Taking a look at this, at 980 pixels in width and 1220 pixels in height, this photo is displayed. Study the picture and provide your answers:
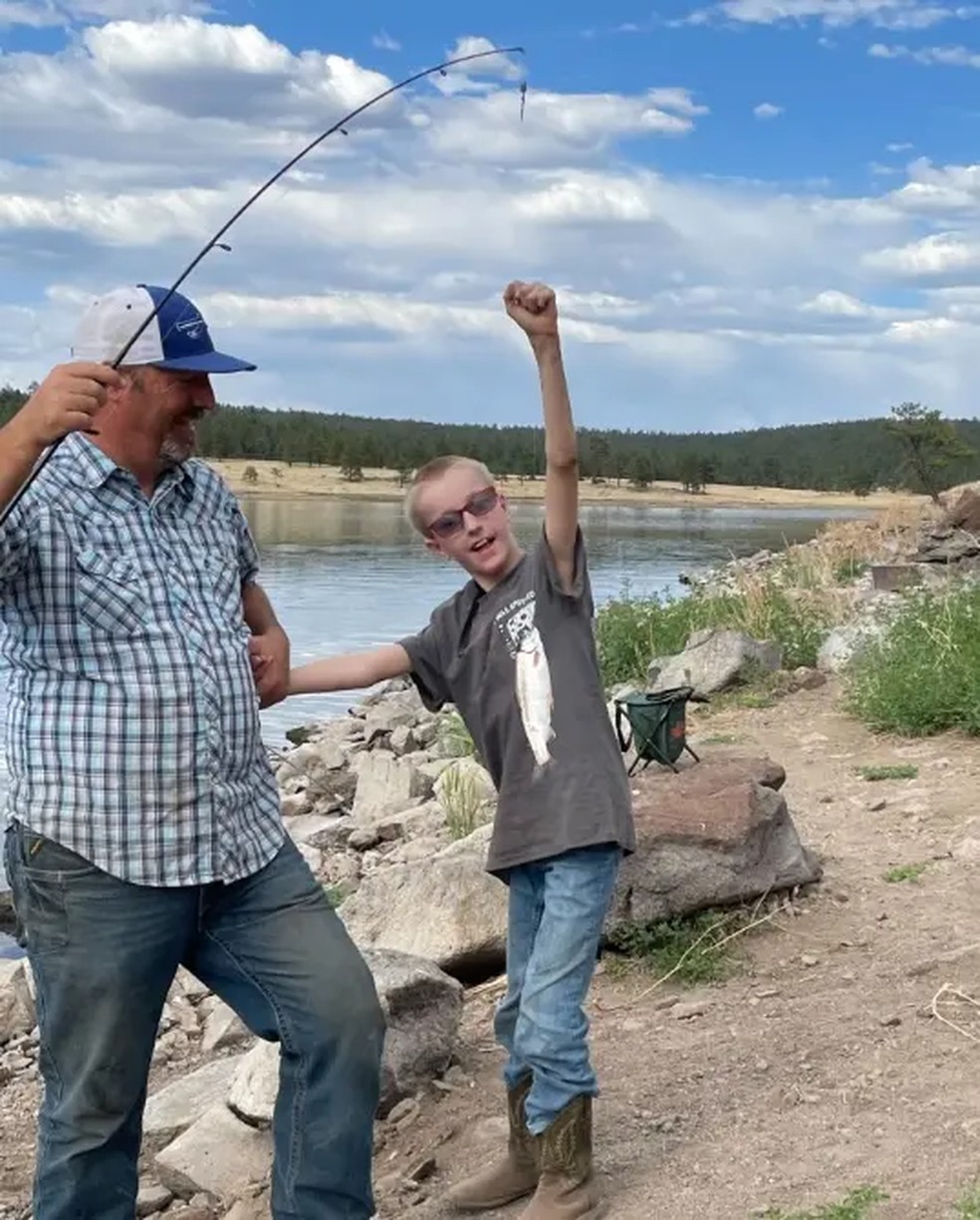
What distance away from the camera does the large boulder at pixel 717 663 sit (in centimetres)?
1138

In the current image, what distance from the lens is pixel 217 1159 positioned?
4.88 metres

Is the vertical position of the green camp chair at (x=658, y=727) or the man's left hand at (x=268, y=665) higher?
the man's left hand at (x=268, y=665)

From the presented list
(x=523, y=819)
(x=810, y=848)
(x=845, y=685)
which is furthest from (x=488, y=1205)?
(x=845, y=685)

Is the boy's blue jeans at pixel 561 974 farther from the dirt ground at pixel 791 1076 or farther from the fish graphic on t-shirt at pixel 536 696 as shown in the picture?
the dirt ground at pixel 791 1076

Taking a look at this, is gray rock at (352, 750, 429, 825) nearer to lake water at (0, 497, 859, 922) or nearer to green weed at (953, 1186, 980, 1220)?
lake water at (0, 497, 859, 922)

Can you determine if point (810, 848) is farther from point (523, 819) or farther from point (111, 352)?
point (111, 352)

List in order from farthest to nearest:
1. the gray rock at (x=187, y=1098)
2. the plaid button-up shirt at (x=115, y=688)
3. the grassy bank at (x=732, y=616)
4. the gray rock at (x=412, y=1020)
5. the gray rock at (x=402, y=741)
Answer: the gray rock at (x=402, y=741)
the grassy bank at (x=732, y=616)
the gray rock at (x=187, y=1098)
the gray rock at (x=412, y=1020)
the plaid button-up shirt at (x=115, y=688)

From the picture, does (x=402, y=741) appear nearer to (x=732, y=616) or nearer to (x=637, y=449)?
(x=732, y=616)

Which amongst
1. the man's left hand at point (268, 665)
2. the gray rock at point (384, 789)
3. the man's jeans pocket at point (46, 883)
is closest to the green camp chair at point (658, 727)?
the man's left hand at point (268, 665)

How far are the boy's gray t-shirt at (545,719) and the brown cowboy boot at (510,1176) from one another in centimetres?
73

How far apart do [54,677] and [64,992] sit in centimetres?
63

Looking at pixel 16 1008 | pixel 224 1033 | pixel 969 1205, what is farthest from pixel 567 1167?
pixel 16 1008

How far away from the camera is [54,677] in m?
3.35

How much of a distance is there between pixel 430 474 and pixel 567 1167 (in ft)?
5.50
